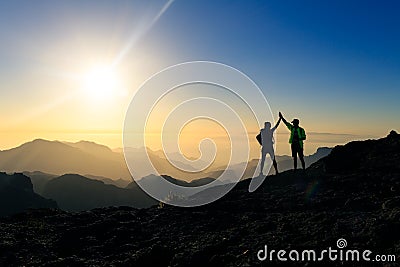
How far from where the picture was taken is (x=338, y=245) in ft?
36.8

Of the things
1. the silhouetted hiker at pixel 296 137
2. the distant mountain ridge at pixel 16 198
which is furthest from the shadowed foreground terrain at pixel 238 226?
the distant mountain ridge at pixel 16 198

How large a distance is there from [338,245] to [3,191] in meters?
198

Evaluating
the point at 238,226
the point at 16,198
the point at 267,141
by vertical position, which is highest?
the point at 267,141

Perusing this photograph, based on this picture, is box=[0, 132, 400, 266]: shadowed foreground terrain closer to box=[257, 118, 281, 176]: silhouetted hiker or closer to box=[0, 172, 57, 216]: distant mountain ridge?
box=[257, 118, 281, 176]: silhouetted hiker

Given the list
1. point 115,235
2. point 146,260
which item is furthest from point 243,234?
point 115,235

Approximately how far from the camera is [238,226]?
52.0 ft

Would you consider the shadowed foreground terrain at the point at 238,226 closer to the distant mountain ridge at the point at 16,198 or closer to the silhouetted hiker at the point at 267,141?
the silhouetted hiker at the point at 267,141

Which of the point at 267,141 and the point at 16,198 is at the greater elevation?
the point at 267,141

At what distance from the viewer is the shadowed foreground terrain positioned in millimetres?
12180

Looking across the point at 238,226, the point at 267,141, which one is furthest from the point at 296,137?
the point at 238,226

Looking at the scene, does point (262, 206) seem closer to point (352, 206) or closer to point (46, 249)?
point (352, 206)

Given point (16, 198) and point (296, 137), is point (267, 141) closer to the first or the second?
point (296, 137)

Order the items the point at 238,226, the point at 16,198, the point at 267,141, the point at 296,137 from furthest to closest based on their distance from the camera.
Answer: the point at 16,198 → the point at 267,141 → the point at 296,137 → the point at 238,226

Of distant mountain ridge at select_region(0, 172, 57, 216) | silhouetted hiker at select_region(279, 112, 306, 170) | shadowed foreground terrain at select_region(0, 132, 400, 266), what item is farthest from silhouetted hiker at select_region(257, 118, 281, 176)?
distant mountain ridge at select_region(0, 172, 57, 216)
